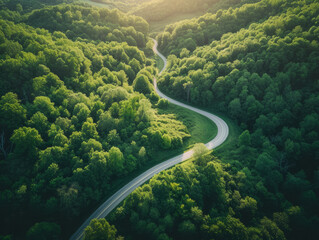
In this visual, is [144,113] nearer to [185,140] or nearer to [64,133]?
[185,140]

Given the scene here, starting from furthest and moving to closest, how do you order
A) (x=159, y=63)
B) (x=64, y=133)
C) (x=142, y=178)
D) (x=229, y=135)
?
(x=159, y=63)
(x=229, y=135)
(x=64, y=133)
(x=142, y=178)

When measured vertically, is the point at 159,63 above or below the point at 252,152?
above

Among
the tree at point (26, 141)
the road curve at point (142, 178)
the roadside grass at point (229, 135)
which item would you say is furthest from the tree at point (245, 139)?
the tree at point (26, 141)

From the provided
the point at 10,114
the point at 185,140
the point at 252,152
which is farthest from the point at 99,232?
the point at 252,152

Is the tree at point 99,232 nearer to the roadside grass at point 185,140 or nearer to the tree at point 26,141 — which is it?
the roadside grass at point 185,140

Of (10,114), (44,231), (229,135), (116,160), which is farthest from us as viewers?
(229,135)

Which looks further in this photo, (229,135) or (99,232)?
(229,135)

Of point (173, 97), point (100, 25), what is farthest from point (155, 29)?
point (173, 97)

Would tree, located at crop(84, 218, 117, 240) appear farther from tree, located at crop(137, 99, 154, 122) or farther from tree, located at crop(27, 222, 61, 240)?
tree, located at crop(137, 99, 154, 122)
